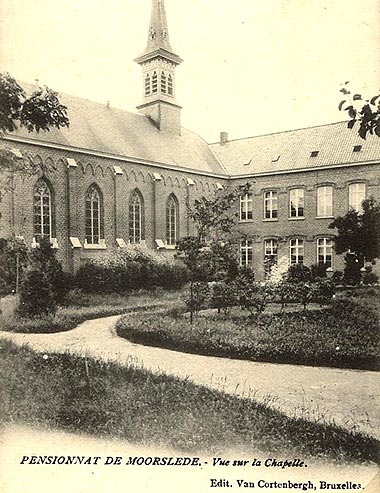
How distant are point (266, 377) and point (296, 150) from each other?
1930cm

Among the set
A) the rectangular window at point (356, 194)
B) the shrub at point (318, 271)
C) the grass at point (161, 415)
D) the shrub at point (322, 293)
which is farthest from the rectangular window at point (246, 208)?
the grass at point (161, 415)

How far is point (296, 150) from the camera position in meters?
25.3

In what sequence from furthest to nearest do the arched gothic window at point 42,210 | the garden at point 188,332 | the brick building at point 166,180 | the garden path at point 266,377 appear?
the brick building at point 166,180
the arched gothic window at point 42,210
the garden path at point 266,377
the garden at point 188,332

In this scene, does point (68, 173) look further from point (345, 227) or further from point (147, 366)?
point (147, 366)

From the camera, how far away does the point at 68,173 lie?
19.3 metres

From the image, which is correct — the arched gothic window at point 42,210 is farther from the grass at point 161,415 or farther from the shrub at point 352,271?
the grass at point 161,415

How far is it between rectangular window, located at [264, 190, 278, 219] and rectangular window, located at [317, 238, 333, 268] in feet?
8.63

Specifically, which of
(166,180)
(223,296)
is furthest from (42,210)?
(223,296)

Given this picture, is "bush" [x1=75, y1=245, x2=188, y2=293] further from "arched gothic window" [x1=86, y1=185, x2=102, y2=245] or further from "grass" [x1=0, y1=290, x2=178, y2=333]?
"arched gothic window" [x1=86, y1=185, x2=102, y2=245]

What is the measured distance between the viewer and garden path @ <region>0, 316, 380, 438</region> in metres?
6.46

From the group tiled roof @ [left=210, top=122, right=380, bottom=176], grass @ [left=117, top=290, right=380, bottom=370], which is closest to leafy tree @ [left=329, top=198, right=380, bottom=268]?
grass @ [left=117, top=290, right=380, bottom=370]

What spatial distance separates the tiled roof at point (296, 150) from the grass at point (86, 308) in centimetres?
1311

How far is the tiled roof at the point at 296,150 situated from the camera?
23406 mm

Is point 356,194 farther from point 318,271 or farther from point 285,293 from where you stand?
point 285,293
